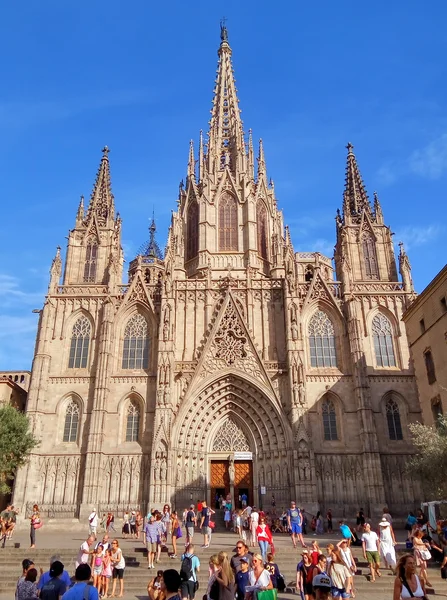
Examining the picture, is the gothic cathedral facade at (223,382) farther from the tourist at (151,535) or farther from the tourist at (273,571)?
the tourist at (273,571)

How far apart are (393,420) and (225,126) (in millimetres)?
30513

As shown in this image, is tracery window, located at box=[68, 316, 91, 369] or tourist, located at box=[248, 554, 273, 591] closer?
tourist, located at box=[248, 554, 273, 591]

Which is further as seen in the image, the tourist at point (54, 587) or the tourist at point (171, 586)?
the tourist at point (54, 587)

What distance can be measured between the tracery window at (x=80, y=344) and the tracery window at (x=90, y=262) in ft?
12.4

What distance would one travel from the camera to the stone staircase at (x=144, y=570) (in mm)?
14594

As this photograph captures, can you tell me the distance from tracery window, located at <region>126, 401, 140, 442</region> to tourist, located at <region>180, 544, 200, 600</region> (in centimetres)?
2199

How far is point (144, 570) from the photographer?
16.4m

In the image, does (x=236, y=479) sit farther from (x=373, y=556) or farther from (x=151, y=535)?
(x=373, y=556)

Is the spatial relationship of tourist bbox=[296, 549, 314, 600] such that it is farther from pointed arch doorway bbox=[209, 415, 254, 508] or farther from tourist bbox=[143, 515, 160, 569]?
pointed arch doorway bbox=[209, 415, 254, 508]

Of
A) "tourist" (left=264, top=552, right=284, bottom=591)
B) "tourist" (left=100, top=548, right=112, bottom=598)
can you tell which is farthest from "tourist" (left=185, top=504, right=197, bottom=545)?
"tourist" (left=264, top=552, right=284, bottom=591)

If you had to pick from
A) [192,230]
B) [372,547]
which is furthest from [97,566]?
[192,230]

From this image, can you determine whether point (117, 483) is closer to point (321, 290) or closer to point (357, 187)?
point (321, 290)

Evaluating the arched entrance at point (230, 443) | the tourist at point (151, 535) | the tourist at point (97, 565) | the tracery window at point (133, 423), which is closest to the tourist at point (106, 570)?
the tourist at point (97, 565)

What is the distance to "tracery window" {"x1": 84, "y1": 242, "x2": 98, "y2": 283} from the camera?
126ft
